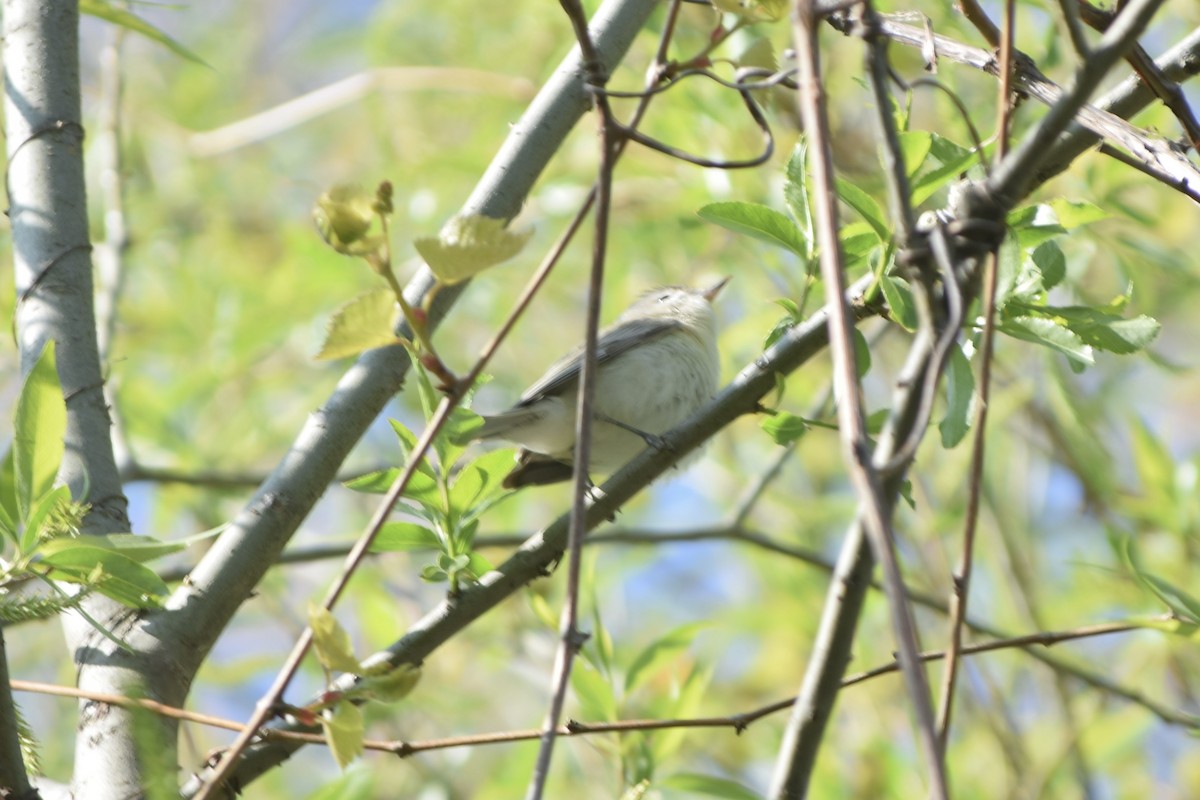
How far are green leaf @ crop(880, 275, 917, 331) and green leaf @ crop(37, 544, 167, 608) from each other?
1.02m

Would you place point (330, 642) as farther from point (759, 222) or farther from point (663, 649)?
point (663, 649)

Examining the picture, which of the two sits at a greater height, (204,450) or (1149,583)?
(204,450)

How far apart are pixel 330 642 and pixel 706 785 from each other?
1.29 meters

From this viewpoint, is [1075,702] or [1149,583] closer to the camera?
[1149,583]

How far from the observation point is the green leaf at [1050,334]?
5.56 ft

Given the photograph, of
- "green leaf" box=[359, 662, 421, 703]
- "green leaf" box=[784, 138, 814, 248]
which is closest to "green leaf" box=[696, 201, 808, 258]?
"green leaf" box=[784, 138, 814, 248]

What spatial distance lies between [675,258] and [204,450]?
1896mm

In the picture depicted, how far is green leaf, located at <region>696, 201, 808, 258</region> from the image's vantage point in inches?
70.5

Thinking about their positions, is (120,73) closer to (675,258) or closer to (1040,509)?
(675,258)

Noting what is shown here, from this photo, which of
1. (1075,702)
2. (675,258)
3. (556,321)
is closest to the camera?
(1075,702)

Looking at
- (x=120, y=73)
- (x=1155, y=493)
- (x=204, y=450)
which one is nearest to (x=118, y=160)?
(x=120, y=73)

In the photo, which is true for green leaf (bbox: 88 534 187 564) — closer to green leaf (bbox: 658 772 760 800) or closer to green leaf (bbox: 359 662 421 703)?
green leaf (bbox: 359 662 421 703)

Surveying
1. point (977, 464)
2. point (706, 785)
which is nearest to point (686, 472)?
point (706, 785)

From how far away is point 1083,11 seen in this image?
1.65 meters
